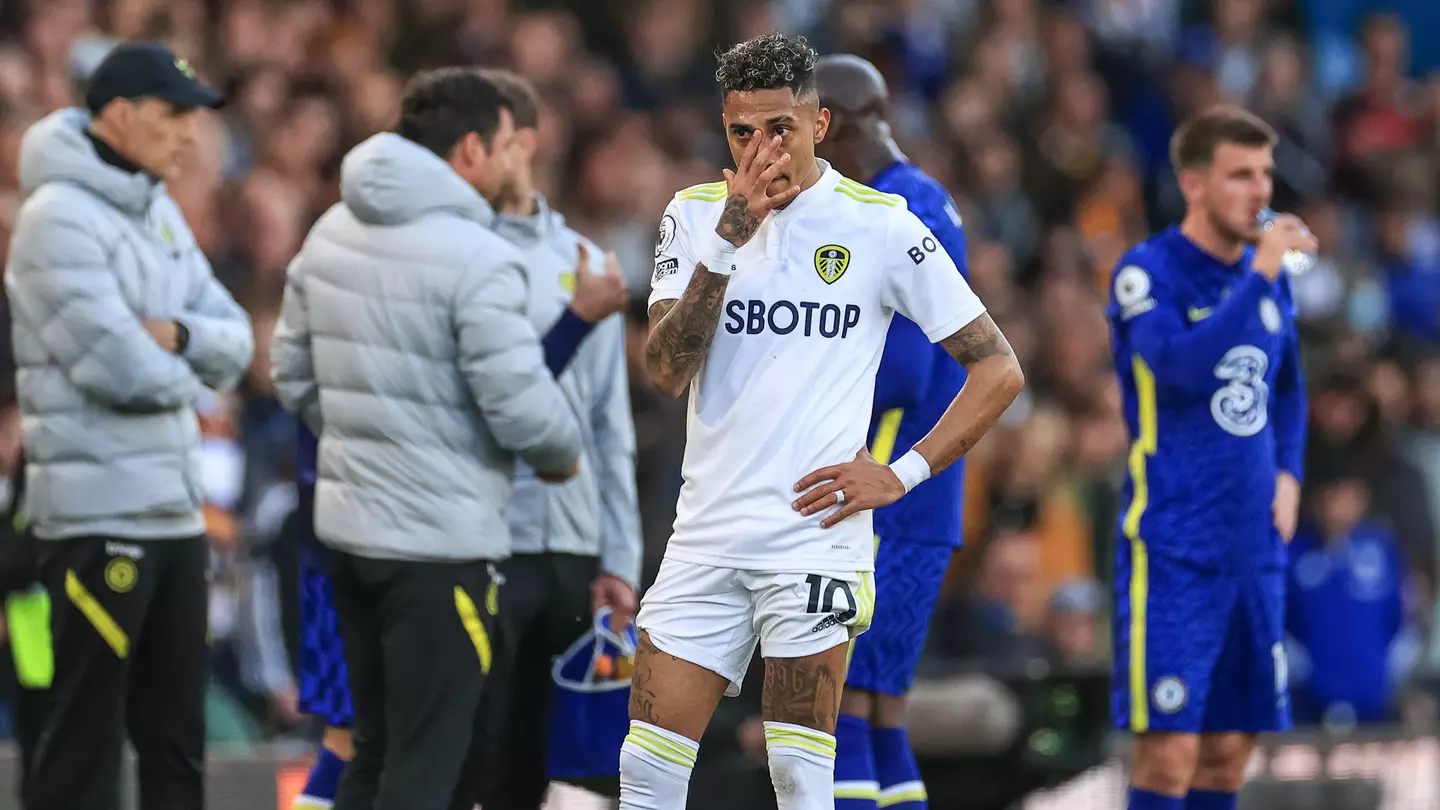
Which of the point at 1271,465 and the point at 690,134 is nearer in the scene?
the point at 1271,465

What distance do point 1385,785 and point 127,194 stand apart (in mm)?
6145

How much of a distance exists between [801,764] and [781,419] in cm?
82

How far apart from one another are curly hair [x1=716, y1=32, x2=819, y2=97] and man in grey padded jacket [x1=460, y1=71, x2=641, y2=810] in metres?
1.44

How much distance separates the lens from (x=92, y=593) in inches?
244

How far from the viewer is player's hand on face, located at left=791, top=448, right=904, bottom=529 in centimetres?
487

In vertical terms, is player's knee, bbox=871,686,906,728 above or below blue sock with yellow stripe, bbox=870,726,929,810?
above

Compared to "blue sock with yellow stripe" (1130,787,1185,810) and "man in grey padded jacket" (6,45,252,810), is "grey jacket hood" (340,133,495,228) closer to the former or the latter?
"man in grey padded jacket" (6,45,252,810)

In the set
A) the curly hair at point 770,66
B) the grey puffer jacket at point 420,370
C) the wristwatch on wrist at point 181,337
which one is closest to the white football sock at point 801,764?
the grey puffer jacket at point 420,370

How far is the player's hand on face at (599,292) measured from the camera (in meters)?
6.06

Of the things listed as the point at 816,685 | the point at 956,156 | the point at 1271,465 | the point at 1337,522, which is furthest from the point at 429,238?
the point at 956,156

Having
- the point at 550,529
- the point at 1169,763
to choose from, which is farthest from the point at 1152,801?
the point at 550,529

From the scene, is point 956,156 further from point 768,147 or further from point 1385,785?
point 768,147

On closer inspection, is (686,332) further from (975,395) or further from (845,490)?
(975,395)

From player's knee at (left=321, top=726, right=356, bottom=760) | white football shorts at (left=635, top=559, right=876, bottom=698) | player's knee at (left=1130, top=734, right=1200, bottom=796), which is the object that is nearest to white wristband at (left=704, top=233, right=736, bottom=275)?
white football shorts at (left=635, top=559, right=876, bottom=698)
